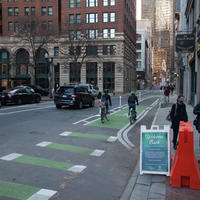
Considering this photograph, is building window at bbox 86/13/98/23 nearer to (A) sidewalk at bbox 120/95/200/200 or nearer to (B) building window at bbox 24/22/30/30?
(B) building window at bbox 24/22/30/30

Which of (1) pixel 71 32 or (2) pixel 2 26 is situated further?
(2) pixel 2 26

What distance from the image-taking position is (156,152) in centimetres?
599

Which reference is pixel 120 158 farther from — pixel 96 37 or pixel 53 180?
pixel 96 37

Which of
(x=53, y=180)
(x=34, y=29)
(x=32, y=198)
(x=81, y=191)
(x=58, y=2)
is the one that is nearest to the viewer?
(x=32, y=198)

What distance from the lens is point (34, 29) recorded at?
4128 cm

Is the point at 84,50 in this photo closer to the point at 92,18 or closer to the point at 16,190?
the point at 92,18

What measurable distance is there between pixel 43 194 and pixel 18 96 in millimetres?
20449

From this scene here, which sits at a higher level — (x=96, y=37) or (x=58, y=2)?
(x=58, y=2)

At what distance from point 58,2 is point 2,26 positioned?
13.1 m

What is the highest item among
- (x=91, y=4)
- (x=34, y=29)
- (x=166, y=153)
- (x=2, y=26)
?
(x=91, y=4)

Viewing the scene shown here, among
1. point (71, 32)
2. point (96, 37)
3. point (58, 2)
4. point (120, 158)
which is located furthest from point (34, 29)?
point (120, 158)

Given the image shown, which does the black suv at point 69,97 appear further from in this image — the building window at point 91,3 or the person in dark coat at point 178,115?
the building window at point 91,3

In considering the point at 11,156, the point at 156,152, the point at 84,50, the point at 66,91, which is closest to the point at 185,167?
the point at 156,152

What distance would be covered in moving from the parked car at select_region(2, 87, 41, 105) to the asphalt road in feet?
38.8
